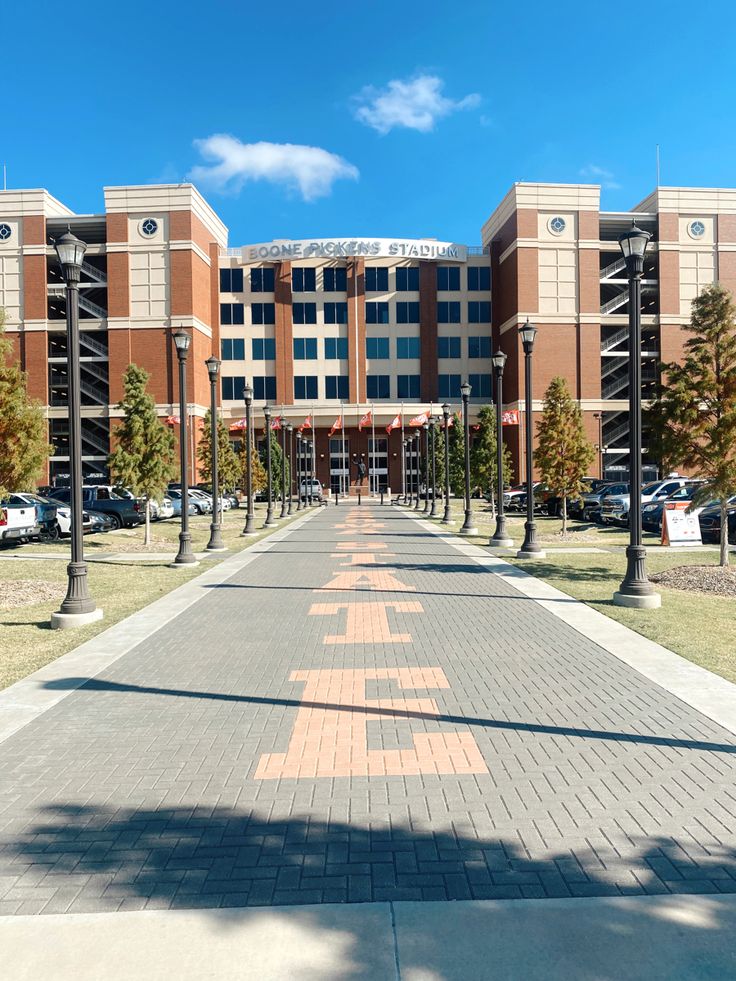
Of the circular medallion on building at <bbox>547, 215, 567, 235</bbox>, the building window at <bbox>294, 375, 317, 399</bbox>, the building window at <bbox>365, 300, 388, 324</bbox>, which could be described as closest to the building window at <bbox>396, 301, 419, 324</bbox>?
the building window at <bbox>365, 300, 388, 324</bbox>

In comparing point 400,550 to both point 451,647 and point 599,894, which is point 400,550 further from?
point 599,894

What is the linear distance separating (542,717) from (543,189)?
225ft

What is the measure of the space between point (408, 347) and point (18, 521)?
197 feet

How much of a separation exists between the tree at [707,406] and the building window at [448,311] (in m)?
64.4

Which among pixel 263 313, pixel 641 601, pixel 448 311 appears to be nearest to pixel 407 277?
pixel 448 311

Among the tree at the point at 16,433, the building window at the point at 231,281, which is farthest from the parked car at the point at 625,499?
the building window at the point at 231,281

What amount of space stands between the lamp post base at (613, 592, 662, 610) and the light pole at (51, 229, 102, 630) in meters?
7.51

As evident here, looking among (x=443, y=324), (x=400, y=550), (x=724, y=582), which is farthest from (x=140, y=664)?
(x=443, y=324)

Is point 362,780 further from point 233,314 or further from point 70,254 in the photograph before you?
point 233,314

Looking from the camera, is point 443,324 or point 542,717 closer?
point 542,717

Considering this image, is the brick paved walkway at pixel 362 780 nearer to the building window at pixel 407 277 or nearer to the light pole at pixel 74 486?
the light pole at pixel 74 486

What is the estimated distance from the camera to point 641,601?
11672mm

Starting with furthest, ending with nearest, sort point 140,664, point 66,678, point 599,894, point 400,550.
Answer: point 400,550 → point 140,664 → point 66,678 → point 599,894

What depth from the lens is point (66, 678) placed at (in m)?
7.94
